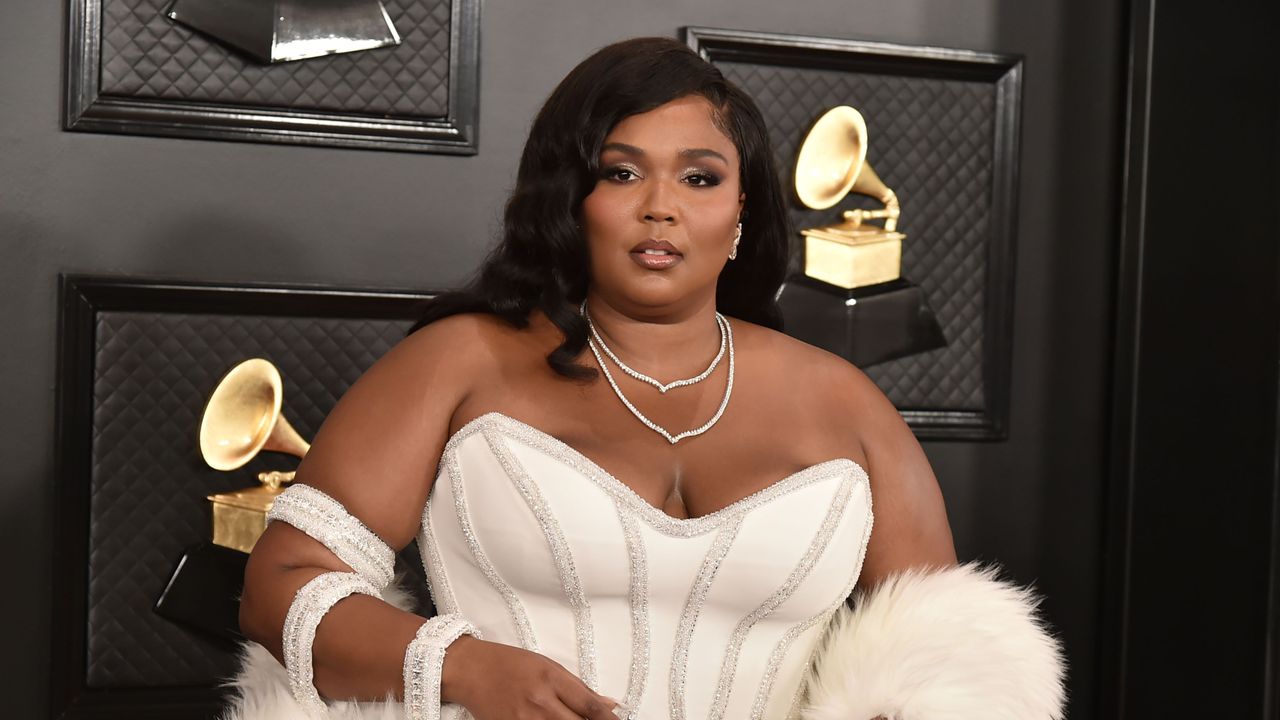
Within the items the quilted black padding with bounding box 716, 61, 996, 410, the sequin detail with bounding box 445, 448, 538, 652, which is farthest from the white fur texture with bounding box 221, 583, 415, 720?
the quilted black padding with bounding box 716, 61, 996, 410

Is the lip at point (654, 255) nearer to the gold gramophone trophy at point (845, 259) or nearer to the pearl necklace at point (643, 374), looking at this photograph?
the pearl necklace at point (643, 374)

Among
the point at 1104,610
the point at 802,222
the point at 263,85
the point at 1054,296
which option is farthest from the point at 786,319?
the point at 263,85

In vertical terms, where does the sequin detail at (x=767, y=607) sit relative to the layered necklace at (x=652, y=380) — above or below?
below

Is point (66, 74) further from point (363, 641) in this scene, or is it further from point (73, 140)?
point (363, 641)

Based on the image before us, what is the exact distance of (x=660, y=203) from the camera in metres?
1.80

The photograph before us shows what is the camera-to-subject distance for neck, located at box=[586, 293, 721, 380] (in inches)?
76.8

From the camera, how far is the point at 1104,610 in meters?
2.73

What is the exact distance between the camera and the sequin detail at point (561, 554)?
5.79 feet

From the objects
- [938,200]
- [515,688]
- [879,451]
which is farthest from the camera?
[938,200]

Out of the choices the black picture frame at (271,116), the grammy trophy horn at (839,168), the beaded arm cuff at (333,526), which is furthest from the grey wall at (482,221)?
the beaded arm cuff at (333,526)

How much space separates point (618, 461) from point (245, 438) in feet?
2.78

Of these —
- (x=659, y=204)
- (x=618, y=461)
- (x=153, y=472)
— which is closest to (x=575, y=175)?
(x=659, y=204)

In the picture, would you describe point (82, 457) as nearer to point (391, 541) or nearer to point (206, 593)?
point (206, 593)

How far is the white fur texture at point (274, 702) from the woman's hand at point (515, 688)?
91 mm
